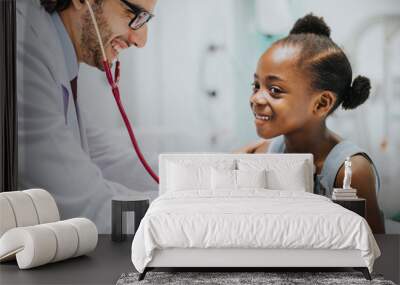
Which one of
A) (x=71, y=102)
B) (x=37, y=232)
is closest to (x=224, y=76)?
(x=71, y=102)

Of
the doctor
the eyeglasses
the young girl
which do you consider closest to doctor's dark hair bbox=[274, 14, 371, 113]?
the young girl

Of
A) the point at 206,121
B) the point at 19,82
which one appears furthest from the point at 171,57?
the point at 19,82

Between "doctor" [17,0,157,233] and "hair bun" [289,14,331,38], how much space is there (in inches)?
63.7

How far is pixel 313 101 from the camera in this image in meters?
6.29

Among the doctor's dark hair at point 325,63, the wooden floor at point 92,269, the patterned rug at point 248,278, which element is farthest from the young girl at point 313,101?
the patterned rug at point 248,278

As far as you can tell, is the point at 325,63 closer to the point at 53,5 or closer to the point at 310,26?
the point at 310,26

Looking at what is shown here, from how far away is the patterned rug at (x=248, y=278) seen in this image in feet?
13.7

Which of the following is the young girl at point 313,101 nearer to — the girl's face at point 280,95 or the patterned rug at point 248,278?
the girl's face at point 280,95

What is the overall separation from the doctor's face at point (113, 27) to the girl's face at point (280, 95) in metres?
1.39

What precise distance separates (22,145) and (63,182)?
0.64 meters

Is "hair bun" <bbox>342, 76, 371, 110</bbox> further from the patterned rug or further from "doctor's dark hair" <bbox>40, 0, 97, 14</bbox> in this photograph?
"doctor's dark hair" <bbox>40, 0, 97, 14</bbox>

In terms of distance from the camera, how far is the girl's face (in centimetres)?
628

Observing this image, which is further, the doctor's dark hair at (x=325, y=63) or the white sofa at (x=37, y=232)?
A: the doctor's dark hair at (x=325, y=63)

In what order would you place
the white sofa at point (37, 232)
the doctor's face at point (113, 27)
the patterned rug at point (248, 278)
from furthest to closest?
the doctor's face at point (113, 27) < the white sofa at point (37, 232) < the patterned rug at point (248, 278)
